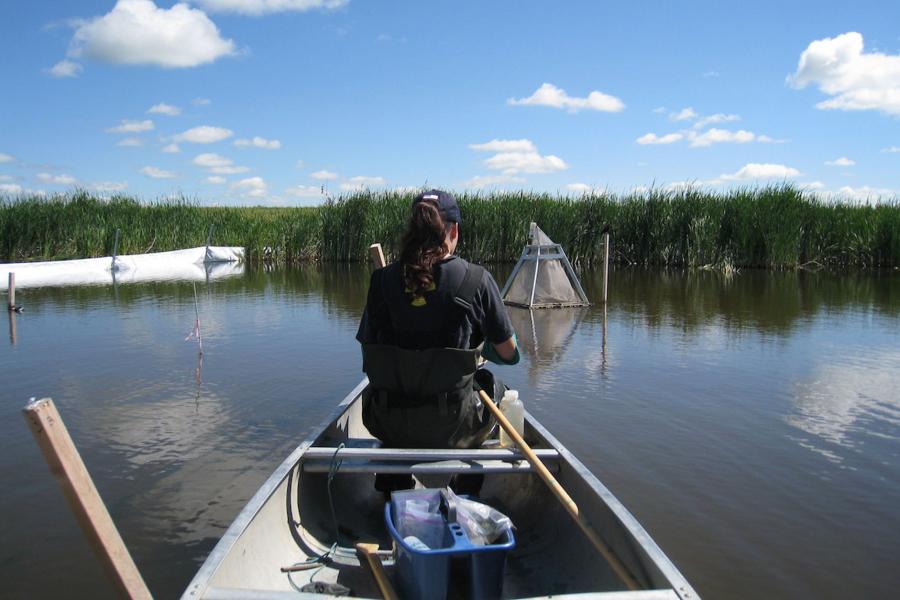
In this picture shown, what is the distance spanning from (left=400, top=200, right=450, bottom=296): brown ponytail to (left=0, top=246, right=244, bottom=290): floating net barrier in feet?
41.6

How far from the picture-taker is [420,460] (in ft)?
11.6

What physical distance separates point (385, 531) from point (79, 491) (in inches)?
82.9

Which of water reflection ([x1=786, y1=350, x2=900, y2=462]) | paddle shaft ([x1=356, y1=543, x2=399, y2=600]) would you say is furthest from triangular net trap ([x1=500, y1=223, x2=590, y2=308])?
paddle shaft ([x1=356, y1=543, x2=399, y2=600])

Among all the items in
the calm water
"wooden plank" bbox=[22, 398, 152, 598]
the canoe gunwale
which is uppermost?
"wooden plank" bbox=[22, 398, 152, 598]

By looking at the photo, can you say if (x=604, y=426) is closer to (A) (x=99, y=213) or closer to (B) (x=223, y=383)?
(B) (x=223, y=383)

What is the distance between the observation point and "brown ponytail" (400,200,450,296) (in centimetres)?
328

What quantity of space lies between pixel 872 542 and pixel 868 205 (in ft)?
75.2

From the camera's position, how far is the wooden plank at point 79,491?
180cm

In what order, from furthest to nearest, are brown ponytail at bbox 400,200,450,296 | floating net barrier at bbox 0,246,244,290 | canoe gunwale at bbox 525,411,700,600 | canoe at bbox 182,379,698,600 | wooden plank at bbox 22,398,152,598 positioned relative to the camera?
1. floating net barrier at bbox 0,246,244,290
2. brown ponytail at bbox 400,200,450,296
3. canoe at bbox 182,379,698,600
4. canoe gunwale at bbox 525,411,700,600
5. wooden plank at bbox 22,398,152,598

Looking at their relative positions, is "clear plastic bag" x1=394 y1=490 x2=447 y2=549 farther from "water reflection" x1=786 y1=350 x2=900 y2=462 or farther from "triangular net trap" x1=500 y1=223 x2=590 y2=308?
"triangular net trap" x1=500 y1=223 x2=590 y2=308

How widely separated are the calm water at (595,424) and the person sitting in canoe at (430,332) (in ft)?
4.84

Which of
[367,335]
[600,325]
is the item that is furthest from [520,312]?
[367,335]

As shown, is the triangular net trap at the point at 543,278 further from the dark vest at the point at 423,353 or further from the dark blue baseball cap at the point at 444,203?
the dark vest at the point at 423,353

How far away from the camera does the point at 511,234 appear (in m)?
24.0
